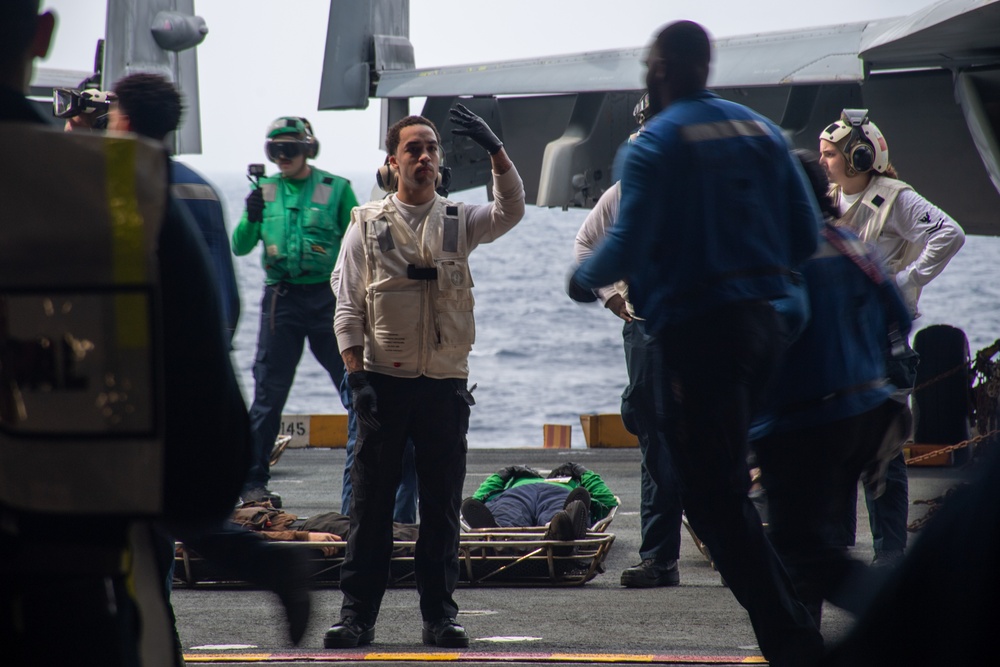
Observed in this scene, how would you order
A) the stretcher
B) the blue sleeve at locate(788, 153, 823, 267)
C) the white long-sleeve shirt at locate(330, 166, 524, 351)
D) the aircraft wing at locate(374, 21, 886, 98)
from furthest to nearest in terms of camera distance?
1. the aircraft wing at locate(374, 21, 886, 98)
2. the stretcher
3. the white long-sleeve shirt at locate(330, 166, 524, 351)
4. the blue sleeve at locate(788, 153, 823, 267)

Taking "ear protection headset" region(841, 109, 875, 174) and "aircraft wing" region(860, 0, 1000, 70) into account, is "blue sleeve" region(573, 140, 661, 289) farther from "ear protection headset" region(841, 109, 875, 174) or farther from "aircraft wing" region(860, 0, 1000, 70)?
"aircraft wing" region(860, 0, 1000, 70)

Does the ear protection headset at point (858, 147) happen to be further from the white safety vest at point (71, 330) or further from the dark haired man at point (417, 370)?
the white safety vest at point (71, 330)

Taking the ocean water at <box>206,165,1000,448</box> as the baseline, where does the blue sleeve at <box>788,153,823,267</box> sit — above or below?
above

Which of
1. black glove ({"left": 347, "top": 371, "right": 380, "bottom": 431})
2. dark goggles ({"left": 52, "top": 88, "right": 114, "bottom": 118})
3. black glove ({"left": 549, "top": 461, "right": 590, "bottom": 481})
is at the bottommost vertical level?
black glove ({"left": 549, "top": 461, "right": 590, "bottom": 481})

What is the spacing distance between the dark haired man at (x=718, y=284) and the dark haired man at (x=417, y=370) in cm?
106

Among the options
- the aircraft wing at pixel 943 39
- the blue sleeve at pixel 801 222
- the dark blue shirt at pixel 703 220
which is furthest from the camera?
the aircraft wing at pixel 943 39

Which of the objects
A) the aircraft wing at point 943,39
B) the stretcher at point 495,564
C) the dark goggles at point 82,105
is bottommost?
the stretcher at point 495,564

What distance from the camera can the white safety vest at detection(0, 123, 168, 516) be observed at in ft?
4.87

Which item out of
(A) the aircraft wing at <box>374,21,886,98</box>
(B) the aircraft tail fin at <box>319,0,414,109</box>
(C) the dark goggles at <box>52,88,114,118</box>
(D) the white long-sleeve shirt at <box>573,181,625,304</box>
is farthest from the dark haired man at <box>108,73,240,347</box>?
(B) the aircraft tail fin at <box>319,0,414,109</box>

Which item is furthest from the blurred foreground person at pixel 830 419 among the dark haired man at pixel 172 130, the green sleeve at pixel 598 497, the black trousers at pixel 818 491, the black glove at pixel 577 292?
the green sleeve at pixel 598 497

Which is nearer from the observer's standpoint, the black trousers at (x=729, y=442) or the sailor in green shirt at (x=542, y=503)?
the black trousers at (x=729, y=442)

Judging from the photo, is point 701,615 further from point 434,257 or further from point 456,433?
point 434,257

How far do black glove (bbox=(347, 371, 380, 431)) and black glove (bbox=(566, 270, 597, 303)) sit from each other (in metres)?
1.01

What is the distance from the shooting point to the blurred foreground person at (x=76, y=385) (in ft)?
4.86
